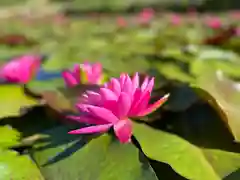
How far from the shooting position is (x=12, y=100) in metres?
0.78

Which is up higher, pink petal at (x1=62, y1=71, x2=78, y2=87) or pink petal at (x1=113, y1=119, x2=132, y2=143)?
pink petal at (x1=62, y1=71, x2=78, y2=87)

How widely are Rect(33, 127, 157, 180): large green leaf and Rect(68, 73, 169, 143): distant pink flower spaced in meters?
0.02

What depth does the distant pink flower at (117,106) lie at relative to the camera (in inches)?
22.1

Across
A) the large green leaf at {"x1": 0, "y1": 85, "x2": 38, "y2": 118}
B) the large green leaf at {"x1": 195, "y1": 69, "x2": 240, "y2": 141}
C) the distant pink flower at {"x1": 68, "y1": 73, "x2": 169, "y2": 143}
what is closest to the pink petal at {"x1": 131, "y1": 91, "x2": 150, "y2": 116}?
the distant pink flower at {"x1": 68, "y1": 73, "x2": 169, "y2": 143}

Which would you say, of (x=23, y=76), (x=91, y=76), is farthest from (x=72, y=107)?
(x=23, y=76)

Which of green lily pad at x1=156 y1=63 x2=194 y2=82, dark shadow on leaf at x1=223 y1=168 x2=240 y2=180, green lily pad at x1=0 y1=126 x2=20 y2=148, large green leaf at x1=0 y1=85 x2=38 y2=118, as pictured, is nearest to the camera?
dark shadow on leaf at x1=223 y1=168 x2=240 y2=180

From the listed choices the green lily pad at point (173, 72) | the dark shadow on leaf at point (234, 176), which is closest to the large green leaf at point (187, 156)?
the dark shadow on leaf at point (234, 176)

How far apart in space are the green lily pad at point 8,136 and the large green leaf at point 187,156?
20 centimetres

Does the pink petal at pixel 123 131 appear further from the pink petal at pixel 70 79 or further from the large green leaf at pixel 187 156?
the pink petal at pixel 70 79

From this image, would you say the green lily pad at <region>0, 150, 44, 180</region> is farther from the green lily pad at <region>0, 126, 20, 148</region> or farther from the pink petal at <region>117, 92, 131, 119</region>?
the pink petal at <region>117, 92, 131, 119</region>

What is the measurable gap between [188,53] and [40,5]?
12056mm

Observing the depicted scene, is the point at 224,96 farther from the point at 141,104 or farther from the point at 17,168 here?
the point at 17,168

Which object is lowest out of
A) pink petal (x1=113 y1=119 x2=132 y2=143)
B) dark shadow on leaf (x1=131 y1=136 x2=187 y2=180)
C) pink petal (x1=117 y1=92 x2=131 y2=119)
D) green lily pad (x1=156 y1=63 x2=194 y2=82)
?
green lily pad (x1=156 y1=63 x2=194 y2=82)

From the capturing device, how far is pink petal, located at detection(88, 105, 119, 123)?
0.55 metres
